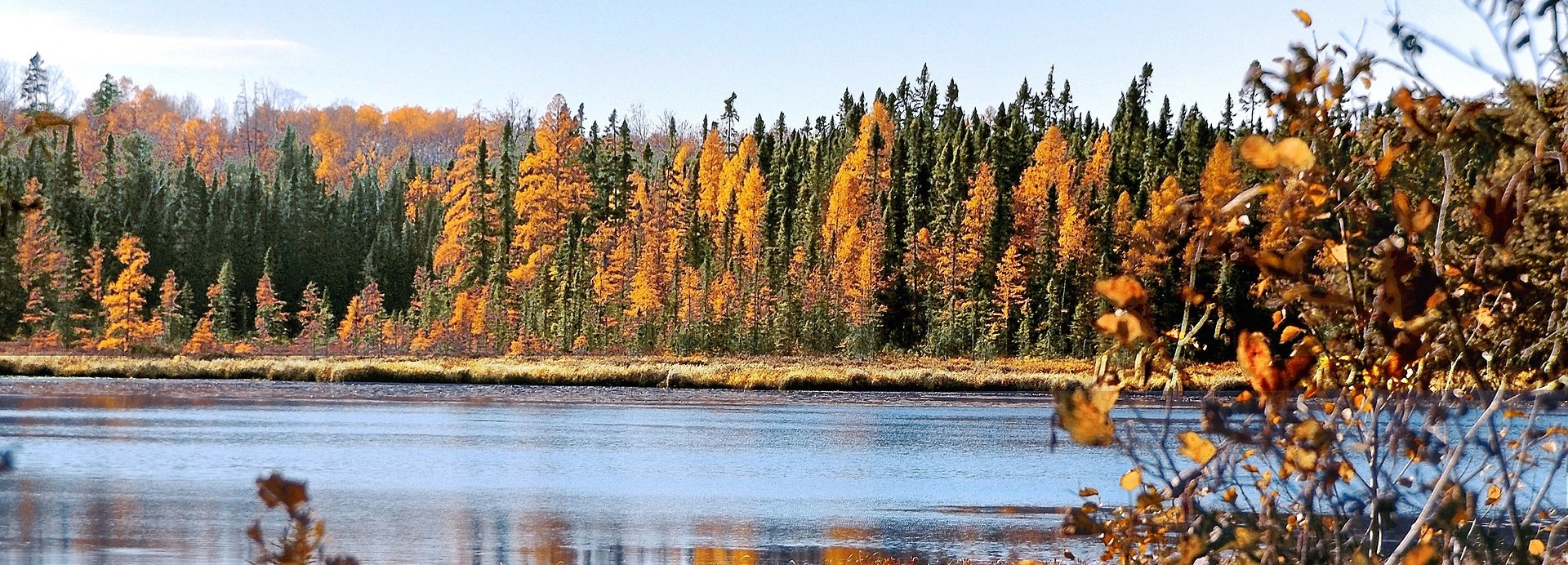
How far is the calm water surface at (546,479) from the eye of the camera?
13.0m

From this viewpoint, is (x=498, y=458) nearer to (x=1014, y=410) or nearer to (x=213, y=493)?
(x=213, y=493)

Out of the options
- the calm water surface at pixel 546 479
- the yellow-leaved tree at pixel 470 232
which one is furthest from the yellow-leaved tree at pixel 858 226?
the calm water surface at pixel 546 479

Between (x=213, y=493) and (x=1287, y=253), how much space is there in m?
16.4

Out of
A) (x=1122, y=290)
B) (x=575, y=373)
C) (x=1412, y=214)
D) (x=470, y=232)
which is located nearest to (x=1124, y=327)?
(x=1122, y=290)

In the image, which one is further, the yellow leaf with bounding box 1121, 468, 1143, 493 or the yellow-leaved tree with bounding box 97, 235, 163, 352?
the yellow-leaved tree with bounding box 97, 235, 163, 352

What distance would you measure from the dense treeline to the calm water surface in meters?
22.6

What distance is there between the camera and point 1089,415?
2.45 meters

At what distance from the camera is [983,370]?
168 feet

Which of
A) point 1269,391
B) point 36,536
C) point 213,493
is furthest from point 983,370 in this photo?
point 1269,391

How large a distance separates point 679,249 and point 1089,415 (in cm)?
6208

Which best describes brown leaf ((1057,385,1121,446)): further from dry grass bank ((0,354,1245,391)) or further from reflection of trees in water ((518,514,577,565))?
dry grass bank ((0,354,1245,391))

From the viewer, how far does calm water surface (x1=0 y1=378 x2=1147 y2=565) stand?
13.0 m

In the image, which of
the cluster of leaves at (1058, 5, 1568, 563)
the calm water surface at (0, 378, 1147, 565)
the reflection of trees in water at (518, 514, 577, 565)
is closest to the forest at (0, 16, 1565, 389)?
the calm water surface at (0, 378, 1147, 565)

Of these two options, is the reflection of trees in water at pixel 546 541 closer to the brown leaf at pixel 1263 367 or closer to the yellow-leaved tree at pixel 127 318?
the brown leaf at pixel 1263 367
